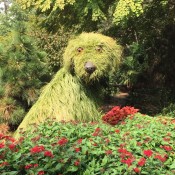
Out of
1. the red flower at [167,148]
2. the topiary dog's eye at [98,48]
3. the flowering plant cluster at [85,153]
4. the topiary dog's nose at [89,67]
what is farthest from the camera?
the topiary dog's eye at [98,48]

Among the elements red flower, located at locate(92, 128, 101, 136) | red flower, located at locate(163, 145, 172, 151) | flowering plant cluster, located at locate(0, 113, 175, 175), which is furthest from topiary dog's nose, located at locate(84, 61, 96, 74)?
red flower, located at locate(163, 145, 172, 151)

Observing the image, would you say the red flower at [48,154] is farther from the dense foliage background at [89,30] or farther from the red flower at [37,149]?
the dense foliage background at [89,30]

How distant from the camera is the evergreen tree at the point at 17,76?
6.34m

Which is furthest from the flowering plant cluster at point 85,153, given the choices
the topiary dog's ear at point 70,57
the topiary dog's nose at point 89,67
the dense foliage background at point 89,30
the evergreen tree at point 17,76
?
the dense foliage background at point 89,30

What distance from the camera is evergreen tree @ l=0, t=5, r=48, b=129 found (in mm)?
6344

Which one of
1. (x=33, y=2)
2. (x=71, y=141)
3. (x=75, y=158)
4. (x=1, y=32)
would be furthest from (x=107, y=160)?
(x=1, y=32)

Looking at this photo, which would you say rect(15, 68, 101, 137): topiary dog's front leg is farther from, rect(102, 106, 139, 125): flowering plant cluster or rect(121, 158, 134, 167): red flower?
rect(121, 158, 134, 167): red flower

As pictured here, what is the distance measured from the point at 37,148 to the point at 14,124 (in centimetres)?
329

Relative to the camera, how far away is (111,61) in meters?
5.75

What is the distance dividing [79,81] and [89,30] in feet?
10.0

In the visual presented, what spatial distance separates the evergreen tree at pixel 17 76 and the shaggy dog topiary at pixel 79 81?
2.76ft

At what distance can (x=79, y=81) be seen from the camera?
5.80 metres

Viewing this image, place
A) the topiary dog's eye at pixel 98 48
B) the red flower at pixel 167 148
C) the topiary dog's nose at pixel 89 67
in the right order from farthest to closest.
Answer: the topiary dog's eye at pixel 98 48 < the topiary dog's nose at pixel 89 67 < the red flower at pixel 167 148

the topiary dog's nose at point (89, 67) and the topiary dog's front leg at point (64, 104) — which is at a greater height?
the topiary dog's nose at point (89, 67)
